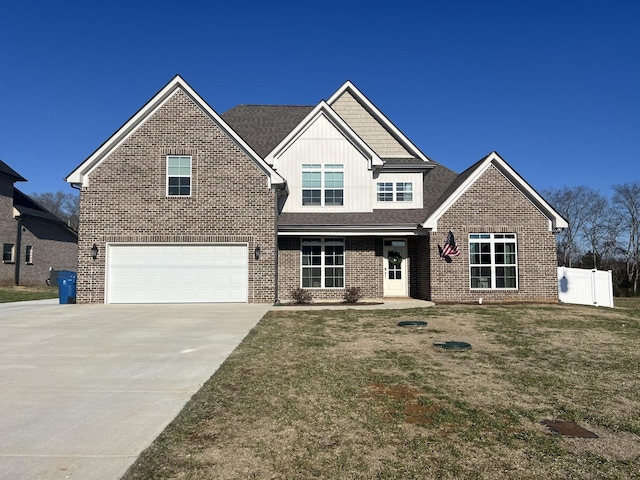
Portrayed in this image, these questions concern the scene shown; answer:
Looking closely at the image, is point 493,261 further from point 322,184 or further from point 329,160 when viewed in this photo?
point 329,160

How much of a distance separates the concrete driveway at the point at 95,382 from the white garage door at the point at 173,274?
348 cm

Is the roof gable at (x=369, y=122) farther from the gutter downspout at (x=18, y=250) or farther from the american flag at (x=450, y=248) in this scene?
the gutter downspout at (x=18, y=250)

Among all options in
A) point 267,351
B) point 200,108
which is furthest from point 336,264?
point 267,351

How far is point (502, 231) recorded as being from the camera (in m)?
16.9

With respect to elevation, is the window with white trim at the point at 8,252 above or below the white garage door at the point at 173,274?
above

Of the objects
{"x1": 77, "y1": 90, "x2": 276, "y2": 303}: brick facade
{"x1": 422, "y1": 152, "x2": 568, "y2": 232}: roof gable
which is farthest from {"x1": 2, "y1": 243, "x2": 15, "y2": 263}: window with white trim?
{"x1": 422, "y1": 152, "x2": 568, "y2": 232}: roof gable

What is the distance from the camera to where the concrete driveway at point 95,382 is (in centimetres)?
387

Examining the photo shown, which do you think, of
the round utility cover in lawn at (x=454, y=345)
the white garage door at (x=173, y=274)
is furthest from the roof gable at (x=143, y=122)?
the round utility cover in lawn at (x=454, y=345)

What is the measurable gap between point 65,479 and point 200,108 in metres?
14.8

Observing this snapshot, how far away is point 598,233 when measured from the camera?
5481 centimetres

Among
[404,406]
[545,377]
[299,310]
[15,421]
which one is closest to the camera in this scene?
[15,421]

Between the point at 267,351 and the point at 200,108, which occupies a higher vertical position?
the point at 200,108

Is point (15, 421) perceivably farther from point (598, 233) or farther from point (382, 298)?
point (598, 233)

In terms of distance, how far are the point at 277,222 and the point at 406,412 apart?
12.9m
